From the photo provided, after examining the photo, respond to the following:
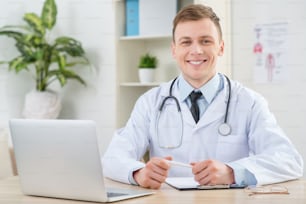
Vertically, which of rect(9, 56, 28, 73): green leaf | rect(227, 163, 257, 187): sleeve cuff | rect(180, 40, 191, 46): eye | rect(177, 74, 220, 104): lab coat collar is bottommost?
rect(227, 163, 257, 187): sleeve cuff

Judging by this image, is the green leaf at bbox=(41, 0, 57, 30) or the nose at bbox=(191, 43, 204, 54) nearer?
the nose at bbox=(191, 43, 204, 54)

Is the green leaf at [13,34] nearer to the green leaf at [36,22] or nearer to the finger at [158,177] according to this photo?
the green leaf at [36,22]

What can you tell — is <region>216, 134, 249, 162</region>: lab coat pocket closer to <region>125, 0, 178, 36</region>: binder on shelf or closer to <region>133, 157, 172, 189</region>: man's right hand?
<region>133, 157, 172, 189</region>: man's right hand

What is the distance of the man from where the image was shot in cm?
198

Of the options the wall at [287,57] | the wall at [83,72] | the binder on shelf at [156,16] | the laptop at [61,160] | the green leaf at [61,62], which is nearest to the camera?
the laptop at [61,160]

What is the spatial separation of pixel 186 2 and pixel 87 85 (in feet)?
3.18

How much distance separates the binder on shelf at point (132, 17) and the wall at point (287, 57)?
612 millimetres

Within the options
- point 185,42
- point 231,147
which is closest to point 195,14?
point 185,42

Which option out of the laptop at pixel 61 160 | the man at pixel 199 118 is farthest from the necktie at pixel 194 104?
the laptop at pixel 61 160

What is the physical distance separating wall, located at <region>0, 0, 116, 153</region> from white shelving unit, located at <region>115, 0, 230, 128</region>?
0.77 feet

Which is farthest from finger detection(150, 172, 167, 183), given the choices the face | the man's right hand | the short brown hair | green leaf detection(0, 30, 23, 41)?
green leaf detection(0, 30, 23, 41)

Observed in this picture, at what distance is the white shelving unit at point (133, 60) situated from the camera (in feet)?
11.8

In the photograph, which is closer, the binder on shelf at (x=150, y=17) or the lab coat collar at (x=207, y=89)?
the lab coat collar at (x=207, y=89)

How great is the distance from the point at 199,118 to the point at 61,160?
701mm
